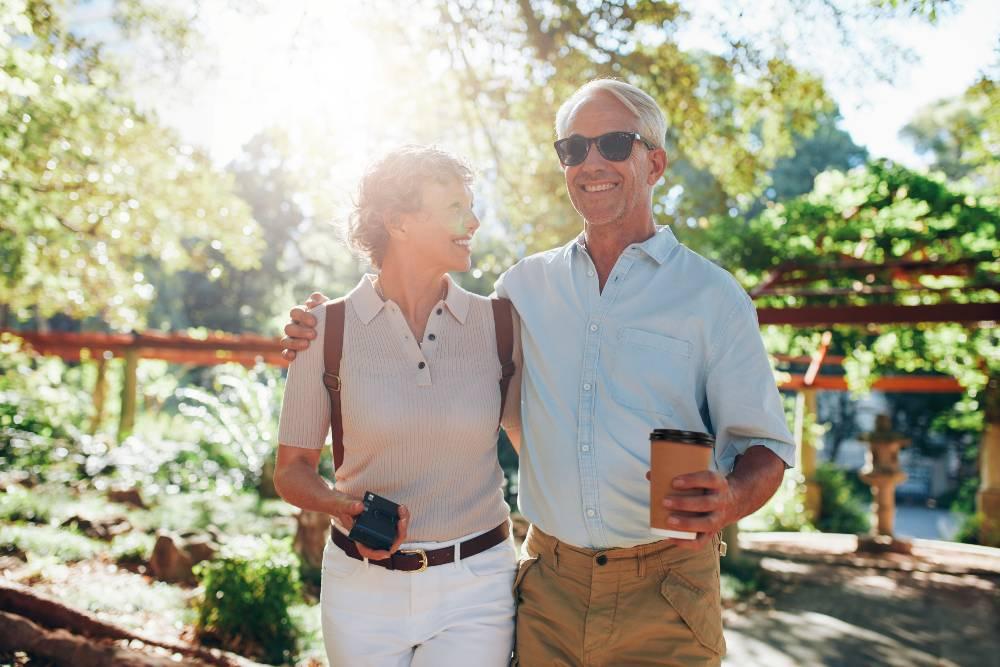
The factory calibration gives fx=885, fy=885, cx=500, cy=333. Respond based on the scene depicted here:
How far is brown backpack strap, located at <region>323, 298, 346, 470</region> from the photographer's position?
2262 mm

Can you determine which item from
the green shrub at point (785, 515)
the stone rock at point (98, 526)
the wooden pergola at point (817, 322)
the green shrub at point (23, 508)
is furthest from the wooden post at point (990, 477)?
the green shrub at point (23, 508)

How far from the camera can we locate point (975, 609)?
7715 mm

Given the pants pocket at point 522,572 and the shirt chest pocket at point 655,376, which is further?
the pants pocket at point 522,572

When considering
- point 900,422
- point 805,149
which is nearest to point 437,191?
point 900,422

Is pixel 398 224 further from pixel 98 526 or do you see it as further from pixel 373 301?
pixel 98 526

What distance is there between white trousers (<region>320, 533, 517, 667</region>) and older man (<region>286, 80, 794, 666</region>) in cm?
11

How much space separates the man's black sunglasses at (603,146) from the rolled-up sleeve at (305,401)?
819mm

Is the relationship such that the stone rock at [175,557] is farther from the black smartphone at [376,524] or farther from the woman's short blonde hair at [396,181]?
the black smartphone at [376,524]

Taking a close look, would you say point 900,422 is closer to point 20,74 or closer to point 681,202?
point 681,202

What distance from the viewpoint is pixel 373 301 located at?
7.75 feet

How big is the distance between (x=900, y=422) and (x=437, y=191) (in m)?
25.7

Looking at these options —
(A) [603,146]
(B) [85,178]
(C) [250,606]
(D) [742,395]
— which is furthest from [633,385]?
(B) [85,178]

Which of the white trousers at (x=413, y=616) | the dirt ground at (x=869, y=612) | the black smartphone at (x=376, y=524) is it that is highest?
the black smartphone at (x=376, y=524)

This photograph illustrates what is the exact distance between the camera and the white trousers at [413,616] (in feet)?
7.09
